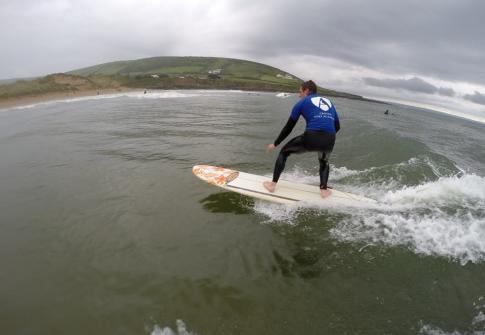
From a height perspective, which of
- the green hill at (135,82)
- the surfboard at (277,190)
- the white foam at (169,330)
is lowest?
the white foam at (169,330)

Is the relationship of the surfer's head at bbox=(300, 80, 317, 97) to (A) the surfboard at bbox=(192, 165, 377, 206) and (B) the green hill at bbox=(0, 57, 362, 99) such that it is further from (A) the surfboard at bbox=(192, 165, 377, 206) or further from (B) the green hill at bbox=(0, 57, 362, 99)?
(B) the green hill at bbox=(0, 57, 362, 99)

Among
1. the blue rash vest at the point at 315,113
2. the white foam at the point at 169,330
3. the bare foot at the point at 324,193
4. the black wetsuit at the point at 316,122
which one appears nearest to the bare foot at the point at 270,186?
the bare foot at the point at 324,193

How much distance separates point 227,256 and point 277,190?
339 centimetres

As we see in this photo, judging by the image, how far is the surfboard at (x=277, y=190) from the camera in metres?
8.89

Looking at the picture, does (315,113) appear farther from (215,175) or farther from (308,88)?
(215,175)

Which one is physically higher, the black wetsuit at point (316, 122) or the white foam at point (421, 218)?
the black wetsuit at point (316, 122)

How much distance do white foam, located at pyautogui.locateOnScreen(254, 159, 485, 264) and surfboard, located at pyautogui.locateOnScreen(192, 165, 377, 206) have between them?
0.71ft

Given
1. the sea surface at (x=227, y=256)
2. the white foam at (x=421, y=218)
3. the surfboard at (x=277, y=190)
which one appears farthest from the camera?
the surfboard at (x=277, y=190)

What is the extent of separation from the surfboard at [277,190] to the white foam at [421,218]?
22 centimetres

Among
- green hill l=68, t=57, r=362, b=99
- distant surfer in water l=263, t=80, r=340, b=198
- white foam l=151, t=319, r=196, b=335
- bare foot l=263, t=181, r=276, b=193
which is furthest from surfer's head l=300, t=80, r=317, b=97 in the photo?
green hill l=68, t=57, r=362, b=99

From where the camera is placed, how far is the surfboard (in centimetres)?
A: 889

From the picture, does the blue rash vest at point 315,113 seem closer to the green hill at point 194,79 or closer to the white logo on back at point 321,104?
the white logo on back at point 321,104

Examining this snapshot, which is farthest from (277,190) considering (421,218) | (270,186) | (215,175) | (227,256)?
(421,218)

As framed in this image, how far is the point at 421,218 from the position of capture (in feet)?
26.8
